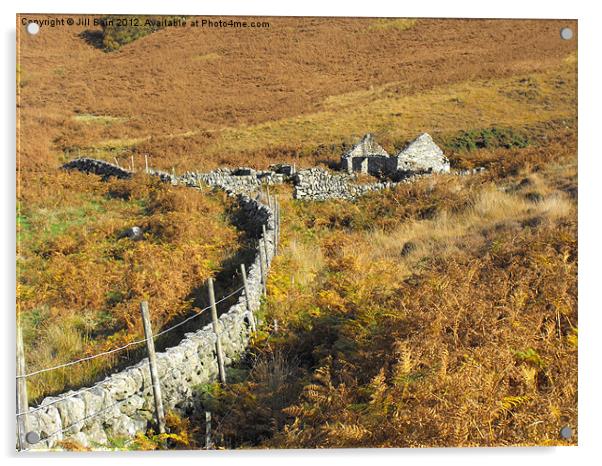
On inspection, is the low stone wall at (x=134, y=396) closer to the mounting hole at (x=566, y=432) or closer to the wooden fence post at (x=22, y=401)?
the wooden fence post at (x=22, y=401)

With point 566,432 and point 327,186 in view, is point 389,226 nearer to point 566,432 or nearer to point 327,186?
point 327,186

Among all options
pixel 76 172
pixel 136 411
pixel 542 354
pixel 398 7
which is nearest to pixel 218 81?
pixel 398 7

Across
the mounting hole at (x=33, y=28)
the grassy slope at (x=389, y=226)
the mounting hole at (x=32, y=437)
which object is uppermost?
the mounting hole at (x=33, y=28)

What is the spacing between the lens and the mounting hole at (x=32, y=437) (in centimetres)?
448

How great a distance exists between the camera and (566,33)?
240 inches

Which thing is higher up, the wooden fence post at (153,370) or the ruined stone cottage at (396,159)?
the ruined stone cottage at (396,159)

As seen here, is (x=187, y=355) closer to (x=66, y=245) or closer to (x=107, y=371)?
(x=107, y=371)

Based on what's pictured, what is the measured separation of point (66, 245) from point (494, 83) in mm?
9201

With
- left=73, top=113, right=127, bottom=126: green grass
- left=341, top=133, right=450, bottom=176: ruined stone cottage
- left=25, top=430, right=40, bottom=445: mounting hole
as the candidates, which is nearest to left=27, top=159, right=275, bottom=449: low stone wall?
left=25, top=430, right=40, bottom=445: mounting hole

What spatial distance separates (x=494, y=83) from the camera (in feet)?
33.1

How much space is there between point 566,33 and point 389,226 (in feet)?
19.9

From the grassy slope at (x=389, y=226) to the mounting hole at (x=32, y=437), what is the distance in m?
1.70

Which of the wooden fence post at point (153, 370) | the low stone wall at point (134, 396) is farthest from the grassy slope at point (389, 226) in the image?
the wooden fence post at point (153, 370)

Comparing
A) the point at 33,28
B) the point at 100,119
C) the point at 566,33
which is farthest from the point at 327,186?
the point at 33,28
